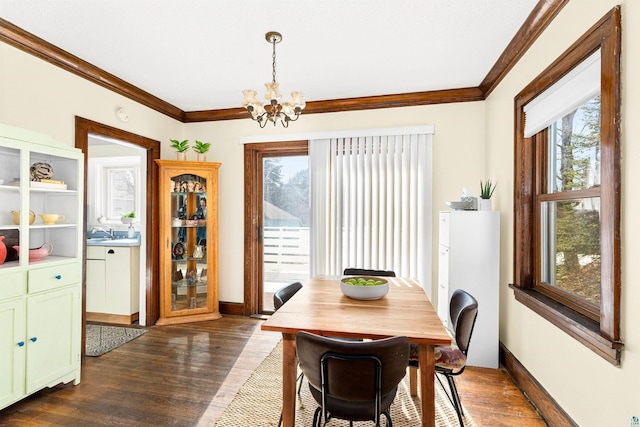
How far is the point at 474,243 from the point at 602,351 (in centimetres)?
130

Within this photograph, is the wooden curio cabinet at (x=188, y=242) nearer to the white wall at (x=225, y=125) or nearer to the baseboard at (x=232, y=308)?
the baseboard at (x=232, y=308)

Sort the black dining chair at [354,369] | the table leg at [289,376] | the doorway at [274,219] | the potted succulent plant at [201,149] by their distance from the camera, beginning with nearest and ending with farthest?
1. the black dining chair at [354,369]
2. the table leg at [289,376]
3. the potted succulent plant at [201,149]
4. the doorway at [274,219]

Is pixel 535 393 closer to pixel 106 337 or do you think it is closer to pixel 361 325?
pixel 361 325

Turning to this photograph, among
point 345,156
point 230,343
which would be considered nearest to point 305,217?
point 345,156

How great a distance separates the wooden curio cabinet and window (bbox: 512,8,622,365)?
317 cm

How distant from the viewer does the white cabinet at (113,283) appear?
12.1 feet

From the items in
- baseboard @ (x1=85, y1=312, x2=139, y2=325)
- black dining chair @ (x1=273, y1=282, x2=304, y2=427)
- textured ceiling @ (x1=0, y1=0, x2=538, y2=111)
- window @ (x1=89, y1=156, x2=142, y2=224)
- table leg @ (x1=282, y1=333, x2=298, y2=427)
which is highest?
textured ceiling @ (x1=0, y1=0, x2=538, y2=111)

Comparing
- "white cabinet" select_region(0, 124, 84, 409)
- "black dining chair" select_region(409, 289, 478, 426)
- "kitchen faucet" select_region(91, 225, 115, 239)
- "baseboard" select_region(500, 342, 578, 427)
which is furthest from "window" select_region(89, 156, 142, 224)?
"baseboard" select_region(500, 342, 578, 427)

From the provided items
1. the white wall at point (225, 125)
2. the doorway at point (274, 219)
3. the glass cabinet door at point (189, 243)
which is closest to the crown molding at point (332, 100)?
the white wall at point (225, 125)

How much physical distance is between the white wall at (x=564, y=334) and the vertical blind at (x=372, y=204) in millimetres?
862

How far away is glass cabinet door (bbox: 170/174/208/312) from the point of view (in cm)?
383

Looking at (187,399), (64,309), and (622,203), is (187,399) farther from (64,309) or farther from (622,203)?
(622,203)

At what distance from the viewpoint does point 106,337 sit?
3312mm

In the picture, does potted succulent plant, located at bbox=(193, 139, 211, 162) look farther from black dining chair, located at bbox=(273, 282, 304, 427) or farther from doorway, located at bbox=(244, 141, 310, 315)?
black dining chair, located at bbox=(273, 282, 304, 427)
